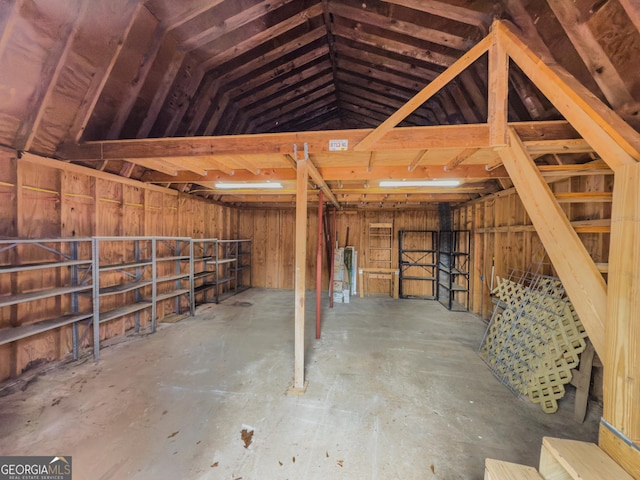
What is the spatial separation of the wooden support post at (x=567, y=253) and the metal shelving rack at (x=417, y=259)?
Result: 5.07 m

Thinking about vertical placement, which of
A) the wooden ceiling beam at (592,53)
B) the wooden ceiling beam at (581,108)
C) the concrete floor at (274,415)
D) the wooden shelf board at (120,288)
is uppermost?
the wooden ceiling beam at (592,53)

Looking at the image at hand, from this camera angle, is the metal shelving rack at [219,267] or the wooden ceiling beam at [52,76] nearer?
the wooden ceiling beam at [52,76]

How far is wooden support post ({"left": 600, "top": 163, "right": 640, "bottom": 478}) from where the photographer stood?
3.11 feet

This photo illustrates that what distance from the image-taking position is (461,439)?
196 cm

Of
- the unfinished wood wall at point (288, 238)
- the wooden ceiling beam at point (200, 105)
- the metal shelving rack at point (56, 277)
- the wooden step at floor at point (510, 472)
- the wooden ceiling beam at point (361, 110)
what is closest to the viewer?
the wooden step at floor at point (510, 472)

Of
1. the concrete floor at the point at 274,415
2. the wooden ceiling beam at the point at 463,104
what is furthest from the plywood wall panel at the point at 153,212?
the wooden ceiling beam at the point at 463,104

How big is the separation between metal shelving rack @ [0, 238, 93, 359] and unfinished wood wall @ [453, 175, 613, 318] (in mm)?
4768

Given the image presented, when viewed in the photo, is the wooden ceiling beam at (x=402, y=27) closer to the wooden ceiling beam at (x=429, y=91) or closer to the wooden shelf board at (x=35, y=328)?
the wooden ceiling beam at (x=429, y=91)

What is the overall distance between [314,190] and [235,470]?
12.6 ft

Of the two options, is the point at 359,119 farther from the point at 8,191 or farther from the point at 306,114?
the point at 8,191

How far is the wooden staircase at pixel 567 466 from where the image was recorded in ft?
3.01

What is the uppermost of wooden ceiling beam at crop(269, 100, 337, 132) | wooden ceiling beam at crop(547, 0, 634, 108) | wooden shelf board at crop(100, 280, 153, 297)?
wooden ceiling beam at crop(269, 100, 337, 132)

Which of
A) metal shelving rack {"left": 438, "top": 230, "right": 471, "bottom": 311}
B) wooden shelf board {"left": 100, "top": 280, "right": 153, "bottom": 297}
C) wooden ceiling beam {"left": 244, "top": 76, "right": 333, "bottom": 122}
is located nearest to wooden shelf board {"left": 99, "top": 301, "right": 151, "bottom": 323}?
wooden shelf board {"left": 100, "top": 280, "right": 153, "bottom": 297}

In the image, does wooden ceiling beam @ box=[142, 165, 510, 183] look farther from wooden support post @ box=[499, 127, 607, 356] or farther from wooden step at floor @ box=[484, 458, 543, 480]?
wooden step at floor @ box=[484, 458, 543, 480]
